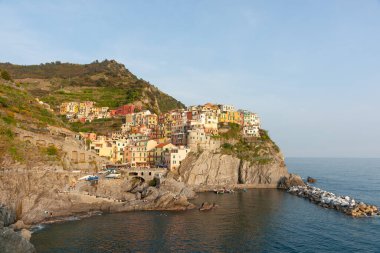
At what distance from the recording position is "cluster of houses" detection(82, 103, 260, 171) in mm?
89312

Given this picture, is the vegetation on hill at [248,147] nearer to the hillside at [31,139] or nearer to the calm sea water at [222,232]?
the calm sea water at [222,232]

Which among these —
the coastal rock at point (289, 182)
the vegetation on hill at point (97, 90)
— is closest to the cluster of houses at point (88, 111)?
the vegetation on hill at point (97, 90)

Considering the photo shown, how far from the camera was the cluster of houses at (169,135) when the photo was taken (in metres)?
89.3

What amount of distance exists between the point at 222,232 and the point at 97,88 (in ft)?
416

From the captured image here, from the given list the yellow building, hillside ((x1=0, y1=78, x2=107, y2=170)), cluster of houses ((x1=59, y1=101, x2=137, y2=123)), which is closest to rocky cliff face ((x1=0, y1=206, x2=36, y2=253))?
hillside ((x1=0, y1=78, x2=107, y2=170))

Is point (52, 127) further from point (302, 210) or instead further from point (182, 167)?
point (302, 210)

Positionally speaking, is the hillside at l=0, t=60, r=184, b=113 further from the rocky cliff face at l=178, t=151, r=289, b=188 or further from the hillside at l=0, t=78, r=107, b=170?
the rocky cliff face at l=178, t=151, r=289, b=188

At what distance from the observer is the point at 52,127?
80188 millimetres

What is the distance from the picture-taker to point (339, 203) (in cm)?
6322

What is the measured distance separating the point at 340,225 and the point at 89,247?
3802cm

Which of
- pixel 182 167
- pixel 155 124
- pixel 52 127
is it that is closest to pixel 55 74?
pixel 155 124

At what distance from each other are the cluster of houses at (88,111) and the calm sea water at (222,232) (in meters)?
71.6

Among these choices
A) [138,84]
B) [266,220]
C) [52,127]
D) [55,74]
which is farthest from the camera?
[55,74]

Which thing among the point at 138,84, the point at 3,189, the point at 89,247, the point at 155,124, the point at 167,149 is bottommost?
the point at 89,247
